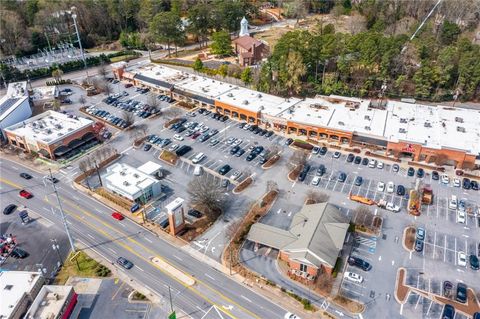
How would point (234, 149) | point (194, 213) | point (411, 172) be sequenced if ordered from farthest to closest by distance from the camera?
point (234, 149) → point (411, 172) → point (194, 213)

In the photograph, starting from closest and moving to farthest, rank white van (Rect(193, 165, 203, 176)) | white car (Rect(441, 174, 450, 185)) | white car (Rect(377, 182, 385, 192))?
white car (Rect(377, 182, 385, 192)) → white car (Rect(441, 174, 450, 185)) → white van (Rect(193, 165, 203, 176))

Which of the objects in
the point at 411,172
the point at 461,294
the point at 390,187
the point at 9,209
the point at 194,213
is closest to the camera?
the point at 461,294

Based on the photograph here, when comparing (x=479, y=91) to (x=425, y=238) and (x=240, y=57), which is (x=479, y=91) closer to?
(x=425, y=238)

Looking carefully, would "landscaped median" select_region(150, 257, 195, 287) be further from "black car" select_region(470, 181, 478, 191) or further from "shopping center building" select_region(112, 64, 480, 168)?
"black car" select_region(470, 181, 478, 191)

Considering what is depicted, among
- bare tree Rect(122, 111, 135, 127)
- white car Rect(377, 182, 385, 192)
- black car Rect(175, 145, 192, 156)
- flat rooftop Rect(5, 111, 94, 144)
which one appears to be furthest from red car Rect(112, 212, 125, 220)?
white car Rect(377, 182, 385, 192)

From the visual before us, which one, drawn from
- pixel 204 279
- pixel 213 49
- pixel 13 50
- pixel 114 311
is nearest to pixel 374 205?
pixel 204 279

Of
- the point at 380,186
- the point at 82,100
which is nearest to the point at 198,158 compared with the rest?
the point at 380,186

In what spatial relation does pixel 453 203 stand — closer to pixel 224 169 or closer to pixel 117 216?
pixel 224 169

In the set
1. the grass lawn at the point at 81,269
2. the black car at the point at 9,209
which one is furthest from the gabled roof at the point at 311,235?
the black car at the point at 9,209
